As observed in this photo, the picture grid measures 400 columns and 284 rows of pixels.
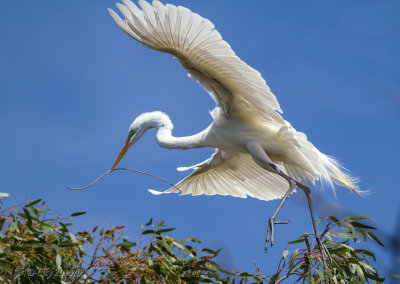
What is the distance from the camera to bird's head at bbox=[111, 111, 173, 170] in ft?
14.5

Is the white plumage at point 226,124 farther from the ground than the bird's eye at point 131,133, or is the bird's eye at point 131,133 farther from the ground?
the bird's eye at point 131,133

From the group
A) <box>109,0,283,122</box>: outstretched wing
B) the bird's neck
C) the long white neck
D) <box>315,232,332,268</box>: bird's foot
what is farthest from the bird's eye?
<box>315,232,332,268</box>: bird's foot

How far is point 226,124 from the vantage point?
3.94 metres

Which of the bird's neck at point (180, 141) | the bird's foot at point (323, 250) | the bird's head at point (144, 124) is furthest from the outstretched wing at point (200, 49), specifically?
the bird's foot at point (323, 250)

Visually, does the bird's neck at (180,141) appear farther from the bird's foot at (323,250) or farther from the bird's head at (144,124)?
the bird's foot at (323,250)

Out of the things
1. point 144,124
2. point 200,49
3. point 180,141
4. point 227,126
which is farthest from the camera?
point 144,124

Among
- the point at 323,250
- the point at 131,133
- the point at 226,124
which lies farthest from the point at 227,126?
the point at 323,250

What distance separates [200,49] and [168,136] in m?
1.26

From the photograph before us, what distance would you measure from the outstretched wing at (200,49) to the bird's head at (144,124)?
2.64 ft

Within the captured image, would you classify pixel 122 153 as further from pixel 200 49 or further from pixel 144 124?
pixel 200 49

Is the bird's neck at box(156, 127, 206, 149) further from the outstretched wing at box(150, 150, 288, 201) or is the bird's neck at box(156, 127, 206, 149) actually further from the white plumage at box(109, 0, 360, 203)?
the outstretched wing at box(150, 150, 288, 201)

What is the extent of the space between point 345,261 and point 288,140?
1.24 m

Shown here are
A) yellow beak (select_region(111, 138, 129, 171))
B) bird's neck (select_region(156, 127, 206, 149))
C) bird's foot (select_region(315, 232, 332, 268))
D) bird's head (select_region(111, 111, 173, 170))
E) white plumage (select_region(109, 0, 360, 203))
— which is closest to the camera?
bird's foot (select_region(315, 232, 332, 268))

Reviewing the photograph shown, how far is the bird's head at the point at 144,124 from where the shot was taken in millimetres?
4410
